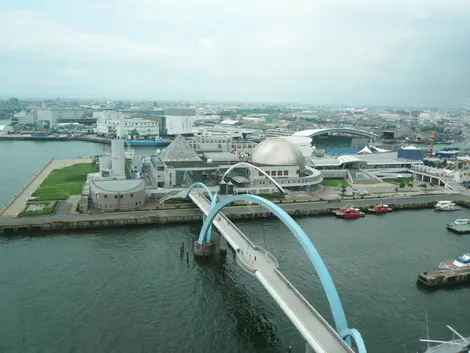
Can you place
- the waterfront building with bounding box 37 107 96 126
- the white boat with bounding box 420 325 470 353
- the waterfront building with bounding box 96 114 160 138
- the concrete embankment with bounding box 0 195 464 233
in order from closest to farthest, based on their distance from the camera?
1. the white boat with bounding box 420 325 470 353
2. the concrete embankment with bounding box 0 195 464 233
3. the waterfront building with bounding box 96 114 160 138
4. the waterfront building with bounding box 37 107 96 126

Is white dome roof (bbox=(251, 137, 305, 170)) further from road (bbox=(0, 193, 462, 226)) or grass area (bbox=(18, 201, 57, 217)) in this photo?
grass area (bbox=(18, 201, 57, 217))

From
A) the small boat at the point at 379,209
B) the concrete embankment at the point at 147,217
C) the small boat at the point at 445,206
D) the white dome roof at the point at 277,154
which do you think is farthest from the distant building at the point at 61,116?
the small boat at the point at 445,206

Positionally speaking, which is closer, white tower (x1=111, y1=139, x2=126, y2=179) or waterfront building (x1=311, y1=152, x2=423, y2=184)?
white tower (x1=111, y1=139, x2=126, y2=179)

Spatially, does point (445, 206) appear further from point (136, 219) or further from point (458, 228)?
point (136, 219)

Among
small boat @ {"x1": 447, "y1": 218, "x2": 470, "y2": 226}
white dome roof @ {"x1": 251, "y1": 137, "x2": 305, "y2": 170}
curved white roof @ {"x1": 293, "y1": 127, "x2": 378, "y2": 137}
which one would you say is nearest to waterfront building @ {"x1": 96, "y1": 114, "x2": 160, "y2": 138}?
curved white roof @ {"x1": 293, "y1": 127, "x2": 378, "y2": 137}

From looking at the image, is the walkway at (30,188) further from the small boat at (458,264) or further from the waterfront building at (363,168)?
the waterfront building at (363,168)

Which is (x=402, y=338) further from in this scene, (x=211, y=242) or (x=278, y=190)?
(x=278, y=190)
